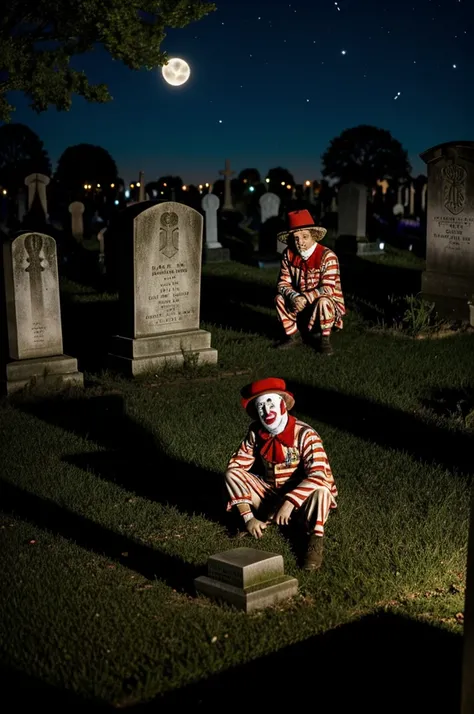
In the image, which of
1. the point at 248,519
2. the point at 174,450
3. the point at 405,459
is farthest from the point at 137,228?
the point at 248,519

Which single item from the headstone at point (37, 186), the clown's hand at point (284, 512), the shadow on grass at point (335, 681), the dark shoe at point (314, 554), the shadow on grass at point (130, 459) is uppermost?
the headstone at point (37, 186)

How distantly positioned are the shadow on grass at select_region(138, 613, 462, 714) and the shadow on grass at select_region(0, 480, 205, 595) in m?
1.00

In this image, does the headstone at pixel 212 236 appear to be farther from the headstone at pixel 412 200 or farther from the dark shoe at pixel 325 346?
the headstone at pixel 412 200

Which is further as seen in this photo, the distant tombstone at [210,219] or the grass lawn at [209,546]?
the distant tombstone at [210,219]

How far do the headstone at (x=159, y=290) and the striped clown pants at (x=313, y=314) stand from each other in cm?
120

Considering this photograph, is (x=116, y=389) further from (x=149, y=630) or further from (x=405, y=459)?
(x=149, y=630)

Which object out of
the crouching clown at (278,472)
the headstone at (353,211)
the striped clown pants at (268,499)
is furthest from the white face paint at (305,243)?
the headstone at (353,211)

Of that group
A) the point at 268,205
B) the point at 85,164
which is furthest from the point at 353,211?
the point at 85,164

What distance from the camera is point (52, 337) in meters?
11.2

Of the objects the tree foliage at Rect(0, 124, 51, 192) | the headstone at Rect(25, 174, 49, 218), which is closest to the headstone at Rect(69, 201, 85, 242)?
the headstone at Rect(25, 174, 49, 218)

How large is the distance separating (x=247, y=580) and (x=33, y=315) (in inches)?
243

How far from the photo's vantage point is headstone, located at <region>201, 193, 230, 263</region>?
23188 mm

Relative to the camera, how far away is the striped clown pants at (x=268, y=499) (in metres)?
6.30

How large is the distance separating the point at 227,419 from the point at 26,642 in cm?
453
